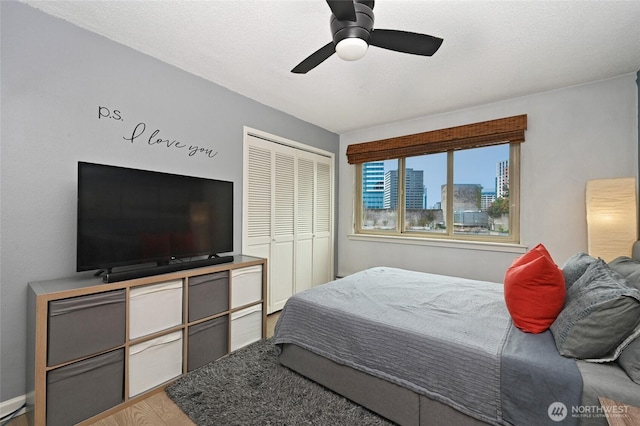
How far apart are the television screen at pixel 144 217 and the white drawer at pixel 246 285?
32 cm

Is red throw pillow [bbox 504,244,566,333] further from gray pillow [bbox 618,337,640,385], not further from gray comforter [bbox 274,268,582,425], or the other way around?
gray pillow [bbox 618,337,640,385]

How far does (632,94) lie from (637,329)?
2.62 meters


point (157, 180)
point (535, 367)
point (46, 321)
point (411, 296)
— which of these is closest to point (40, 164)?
point (157, 180)

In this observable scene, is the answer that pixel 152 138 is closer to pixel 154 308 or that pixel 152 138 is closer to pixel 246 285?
pixel 154 308

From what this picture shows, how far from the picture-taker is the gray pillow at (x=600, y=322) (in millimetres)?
1206

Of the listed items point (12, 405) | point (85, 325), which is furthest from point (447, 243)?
point (12, 405)

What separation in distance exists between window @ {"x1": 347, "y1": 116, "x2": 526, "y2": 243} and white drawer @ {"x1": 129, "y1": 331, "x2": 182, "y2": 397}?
3061 millimetres

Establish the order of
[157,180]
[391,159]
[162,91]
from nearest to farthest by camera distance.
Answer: [157,180] → [162,91] → [391,159]

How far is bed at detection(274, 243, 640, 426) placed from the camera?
1.20 m

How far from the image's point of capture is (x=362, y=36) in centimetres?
154

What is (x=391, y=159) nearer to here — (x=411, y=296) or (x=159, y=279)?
(x=411, y=296)

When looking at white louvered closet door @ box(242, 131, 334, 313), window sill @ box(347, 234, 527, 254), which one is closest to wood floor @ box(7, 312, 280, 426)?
white louvered closet door @ box(242, 131, 334, 313)

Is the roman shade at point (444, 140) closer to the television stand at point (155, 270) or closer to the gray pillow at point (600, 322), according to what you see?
the gray pillow at point (600, 322)

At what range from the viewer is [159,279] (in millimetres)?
1999
